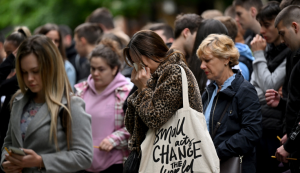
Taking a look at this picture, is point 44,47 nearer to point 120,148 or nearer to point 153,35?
point 153,35

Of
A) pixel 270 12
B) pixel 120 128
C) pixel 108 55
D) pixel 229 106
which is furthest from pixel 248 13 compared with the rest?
pixel 229 106

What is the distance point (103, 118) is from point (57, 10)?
38.8ft

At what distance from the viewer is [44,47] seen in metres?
3.75

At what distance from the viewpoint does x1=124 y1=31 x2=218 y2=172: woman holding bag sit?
114 inches

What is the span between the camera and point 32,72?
12.3ft

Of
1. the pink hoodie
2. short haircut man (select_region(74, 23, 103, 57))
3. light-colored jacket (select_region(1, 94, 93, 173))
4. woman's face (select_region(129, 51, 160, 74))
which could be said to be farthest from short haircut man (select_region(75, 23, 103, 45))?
woman's face (select_region(129, 51, 160, 74))

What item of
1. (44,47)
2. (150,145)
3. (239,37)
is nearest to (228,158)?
(150,145)

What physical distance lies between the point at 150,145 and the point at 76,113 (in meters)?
1.01

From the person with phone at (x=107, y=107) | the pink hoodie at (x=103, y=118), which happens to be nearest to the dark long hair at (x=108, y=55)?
the person with phone at (x=107, y=107)

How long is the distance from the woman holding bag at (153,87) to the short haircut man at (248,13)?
3.56 metres

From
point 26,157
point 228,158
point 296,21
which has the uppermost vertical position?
point 296,21

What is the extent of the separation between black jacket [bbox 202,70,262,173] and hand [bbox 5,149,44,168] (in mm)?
1606

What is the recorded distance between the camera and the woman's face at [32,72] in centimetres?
372

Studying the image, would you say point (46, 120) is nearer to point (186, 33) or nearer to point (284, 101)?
point (186, 33)
